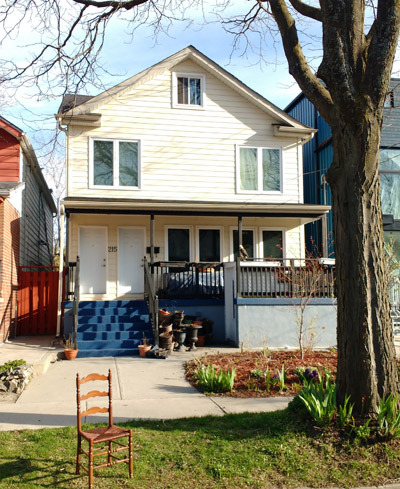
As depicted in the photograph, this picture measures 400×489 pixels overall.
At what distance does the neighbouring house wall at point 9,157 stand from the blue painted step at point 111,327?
452cm

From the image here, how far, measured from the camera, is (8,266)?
13797mm

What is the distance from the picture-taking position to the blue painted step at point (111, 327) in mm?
12055

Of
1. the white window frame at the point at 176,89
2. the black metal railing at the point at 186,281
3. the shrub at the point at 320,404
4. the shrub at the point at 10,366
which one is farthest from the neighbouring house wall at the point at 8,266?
the shrub at the point at 320,404

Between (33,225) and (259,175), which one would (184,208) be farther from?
(33,225)

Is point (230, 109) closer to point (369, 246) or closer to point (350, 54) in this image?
point (350, 54)

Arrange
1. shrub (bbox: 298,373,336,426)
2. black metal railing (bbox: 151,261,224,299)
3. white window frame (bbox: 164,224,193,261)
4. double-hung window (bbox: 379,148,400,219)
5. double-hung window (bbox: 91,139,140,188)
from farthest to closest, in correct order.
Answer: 1. double-hung window (bbox: 379,148,400,219)
2. white window frame (bbox: 164,224,193,261)
3. double-hung window (bbox: 91,139,140,188)
4. black metal railing (bbox: 151,261,224,299)
5. shrub (bbox: 298,373,336,426)

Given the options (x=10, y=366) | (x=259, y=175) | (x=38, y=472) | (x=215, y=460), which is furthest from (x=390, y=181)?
(x=38, y=472)

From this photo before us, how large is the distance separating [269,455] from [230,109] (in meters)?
13.8

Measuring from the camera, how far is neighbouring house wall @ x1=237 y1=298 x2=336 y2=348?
43.7ft

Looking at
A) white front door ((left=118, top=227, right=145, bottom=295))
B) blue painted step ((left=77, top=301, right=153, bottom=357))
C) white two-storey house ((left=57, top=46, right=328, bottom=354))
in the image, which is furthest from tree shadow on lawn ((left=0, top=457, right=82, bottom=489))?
white front door ((left=118, top=227, right=145, bottom=295))

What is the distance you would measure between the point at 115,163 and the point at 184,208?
294cm

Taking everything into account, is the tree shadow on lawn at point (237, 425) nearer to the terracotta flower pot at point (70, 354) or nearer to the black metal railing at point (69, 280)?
the terracotta flower pot at point (70, 354)

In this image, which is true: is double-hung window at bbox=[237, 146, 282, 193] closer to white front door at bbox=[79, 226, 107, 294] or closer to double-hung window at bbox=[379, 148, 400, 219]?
double-hung window at bbox=[379, 148, 400, 219]

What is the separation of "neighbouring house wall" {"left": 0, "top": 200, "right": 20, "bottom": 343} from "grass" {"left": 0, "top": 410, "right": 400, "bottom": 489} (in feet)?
26.8
